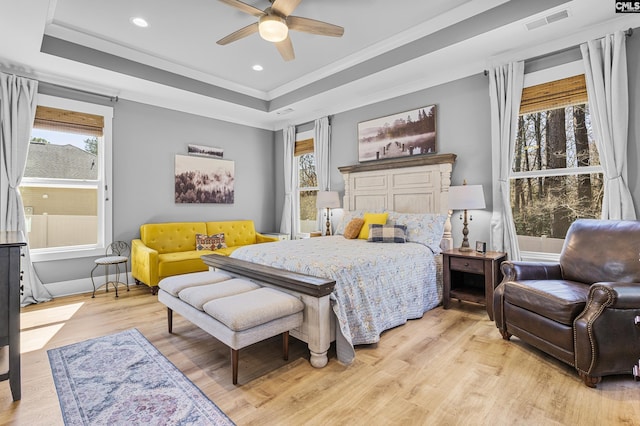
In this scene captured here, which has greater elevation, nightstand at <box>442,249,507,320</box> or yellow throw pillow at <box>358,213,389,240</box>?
yellow throw pillow at <box>358,213,389,240</box>

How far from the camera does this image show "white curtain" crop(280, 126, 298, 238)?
6.05 m

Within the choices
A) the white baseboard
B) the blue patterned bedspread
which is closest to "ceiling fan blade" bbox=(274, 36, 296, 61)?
the blue patterned bedspread

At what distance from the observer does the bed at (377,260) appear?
2.31 m

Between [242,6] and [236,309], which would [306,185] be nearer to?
[242,6]

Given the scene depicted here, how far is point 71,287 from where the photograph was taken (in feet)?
13.6

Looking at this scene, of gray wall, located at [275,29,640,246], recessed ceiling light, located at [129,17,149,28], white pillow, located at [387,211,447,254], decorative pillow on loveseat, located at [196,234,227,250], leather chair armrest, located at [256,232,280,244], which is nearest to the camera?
recessed ceiling light, located at [129,17,149,28]

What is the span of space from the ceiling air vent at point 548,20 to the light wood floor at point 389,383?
2.82 m

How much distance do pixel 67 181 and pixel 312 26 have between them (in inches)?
147

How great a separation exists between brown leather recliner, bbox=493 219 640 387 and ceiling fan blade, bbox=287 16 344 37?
2574mm

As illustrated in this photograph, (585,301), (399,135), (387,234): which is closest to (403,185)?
(399,135)

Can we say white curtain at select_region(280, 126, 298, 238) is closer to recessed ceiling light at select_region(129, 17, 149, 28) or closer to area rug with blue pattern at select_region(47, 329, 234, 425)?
recessed ceiling light at select_region(129, 17, 149, 28)

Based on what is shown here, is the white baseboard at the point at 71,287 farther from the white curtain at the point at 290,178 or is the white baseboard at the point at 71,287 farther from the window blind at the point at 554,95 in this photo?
the window blind at the point at 554,95

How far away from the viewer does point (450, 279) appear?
11.4ft

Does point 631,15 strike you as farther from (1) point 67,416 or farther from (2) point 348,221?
(1) point 67,416
